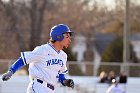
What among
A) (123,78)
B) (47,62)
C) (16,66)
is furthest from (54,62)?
(123,78)

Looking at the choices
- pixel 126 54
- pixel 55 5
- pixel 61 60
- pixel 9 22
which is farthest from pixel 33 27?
pixel 61 60

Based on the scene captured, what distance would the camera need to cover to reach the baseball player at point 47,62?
8070mm

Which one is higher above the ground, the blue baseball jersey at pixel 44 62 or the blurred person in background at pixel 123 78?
the blue baseball jersey at pixel 44 62

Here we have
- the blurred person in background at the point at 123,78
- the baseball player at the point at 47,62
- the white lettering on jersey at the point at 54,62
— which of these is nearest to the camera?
the baseball player at the point at 47,62

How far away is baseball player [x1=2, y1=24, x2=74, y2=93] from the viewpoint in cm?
807

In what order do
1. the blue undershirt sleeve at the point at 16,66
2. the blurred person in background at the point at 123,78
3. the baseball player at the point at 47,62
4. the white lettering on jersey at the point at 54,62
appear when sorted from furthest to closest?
1. the blurred person in background at the point at 123,78
2. the white lettering on jersey at the point at 54,62
3. the baseball player at the point at 47,62
4. the blue undershirt sleeve at the point at 16,66

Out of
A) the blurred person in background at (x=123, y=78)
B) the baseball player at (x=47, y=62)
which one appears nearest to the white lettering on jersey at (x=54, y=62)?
the baseball player at (x=47, y=62)

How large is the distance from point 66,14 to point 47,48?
1504 inches

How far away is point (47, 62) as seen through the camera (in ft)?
26.9

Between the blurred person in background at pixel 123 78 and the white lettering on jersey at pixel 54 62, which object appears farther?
the blurred person in background at pixel 123 78

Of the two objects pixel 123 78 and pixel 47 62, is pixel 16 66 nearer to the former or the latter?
pixel 47 62

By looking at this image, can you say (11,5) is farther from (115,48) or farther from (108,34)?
(108,34)

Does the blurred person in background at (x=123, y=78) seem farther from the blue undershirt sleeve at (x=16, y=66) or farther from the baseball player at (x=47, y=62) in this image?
the blue undershirt sleeve at (x=16, y=66)

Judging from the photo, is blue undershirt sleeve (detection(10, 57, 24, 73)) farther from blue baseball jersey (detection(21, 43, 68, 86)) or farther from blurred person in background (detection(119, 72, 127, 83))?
blurred person in background (detection(119, 72, 127, 83))
